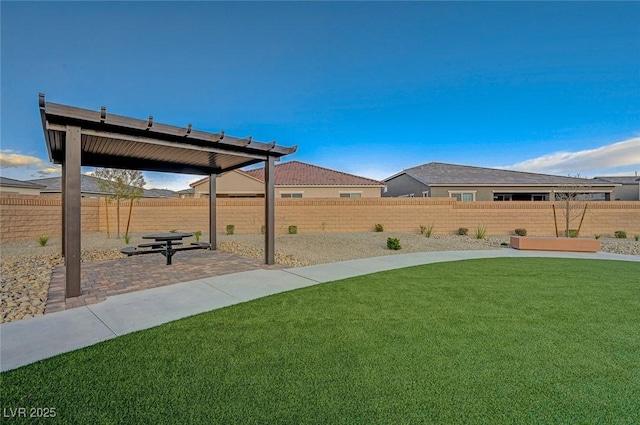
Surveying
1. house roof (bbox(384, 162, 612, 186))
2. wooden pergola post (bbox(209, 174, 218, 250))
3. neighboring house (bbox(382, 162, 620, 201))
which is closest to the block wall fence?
neighboring house (bbox(382, 162, 620, 201))

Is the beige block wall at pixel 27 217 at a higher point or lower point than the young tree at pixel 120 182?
lower

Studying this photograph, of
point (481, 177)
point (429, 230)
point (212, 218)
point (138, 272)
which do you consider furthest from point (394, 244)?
point (481, 177)

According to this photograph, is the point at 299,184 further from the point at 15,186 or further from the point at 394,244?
the point at 15,186

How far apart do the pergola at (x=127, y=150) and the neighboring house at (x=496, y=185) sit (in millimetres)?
16241

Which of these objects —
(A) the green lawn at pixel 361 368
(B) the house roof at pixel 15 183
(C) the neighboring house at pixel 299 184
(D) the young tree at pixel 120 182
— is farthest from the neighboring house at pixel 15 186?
(A) the green lawn at pixel 361 368

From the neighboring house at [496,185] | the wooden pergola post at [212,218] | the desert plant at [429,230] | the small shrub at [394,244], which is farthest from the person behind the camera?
the neighboring house at [496,185]

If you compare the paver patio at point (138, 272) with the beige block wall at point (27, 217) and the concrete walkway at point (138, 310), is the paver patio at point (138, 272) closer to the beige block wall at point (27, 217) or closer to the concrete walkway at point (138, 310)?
the concrete walkway at point (138, 310)

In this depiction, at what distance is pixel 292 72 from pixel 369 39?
3779 mm

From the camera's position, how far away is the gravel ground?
17.7 feet

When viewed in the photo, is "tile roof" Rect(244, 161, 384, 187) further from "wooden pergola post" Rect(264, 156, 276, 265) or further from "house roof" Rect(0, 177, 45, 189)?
"house roof" Rect(0, 177, 45, 189)

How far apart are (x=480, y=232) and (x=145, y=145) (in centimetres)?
1586

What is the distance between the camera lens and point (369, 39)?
42.9ft

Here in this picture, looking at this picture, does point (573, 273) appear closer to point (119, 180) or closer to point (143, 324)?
point (143, 324)

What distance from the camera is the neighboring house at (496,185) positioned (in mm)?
21625
